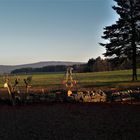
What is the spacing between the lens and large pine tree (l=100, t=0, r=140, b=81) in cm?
4472

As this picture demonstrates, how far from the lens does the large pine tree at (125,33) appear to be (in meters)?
44.7

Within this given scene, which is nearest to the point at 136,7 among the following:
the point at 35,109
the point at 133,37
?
the point at 133,37

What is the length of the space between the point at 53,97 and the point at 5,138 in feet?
35.1

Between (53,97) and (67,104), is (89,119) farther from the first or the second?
(53,97)

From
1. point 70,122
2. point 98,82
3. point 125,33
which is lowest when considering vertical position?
point 70,122

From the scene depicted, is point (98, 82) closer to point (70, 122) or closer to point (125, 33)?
point (125, 33)

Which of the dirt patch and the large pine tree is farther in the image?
the large pine tree

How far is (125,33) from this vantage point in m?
45.0

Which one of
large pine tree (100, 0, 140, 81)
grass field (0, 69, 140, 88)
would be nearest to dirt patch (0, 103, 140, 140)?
grass field (0, 69, 140, 88)

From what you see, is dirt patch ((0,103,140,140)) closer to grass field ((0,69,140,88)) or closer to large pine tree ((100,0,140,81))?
grass field ((0,69,140,88))

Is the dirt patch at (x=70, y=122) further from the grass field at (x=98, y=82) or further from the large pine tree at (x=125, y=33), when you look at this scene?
the large pine tree at (x=125, y=33)

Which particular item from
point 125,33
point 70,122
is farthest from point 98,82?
point 70,122

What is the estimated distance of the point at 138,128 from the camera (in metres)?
13.0

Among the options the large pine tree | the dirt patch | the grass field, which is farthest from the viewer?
the large pine tree
